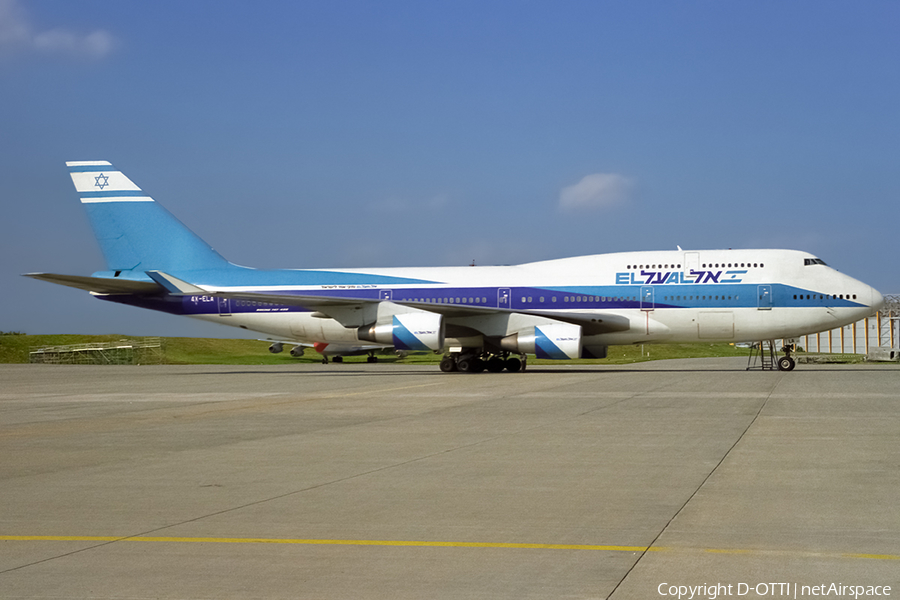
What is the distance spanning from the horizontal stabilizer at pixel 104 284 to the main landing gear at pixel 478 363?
11363 mm

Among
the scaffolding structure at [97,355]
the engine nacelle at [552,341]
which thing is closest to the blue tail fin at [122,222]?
the engine nacelle at [552,341]

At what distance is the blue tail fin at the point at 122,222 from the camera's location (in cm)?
3353

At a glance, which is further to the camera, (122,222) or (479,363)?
(122,222)

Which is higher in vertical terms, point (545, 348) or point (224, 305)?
point (224, 305)

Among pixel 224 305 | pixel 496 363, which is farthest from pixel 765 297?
pixel 224 305

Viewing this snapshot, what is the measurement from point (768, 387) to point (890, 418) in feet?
25.3

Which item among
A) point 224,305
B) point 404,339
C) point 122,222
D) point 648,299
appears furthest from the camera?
point 122,222

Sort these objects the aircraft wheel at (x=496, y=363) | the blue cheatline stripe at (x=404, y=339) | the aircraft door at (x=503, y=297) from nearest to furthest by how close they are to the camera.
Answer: the blue cheatline stripe at (x=404, y=339) → the aircraft door at (x=503, y=297) → the aircraft wheel at (x=496, y=363)

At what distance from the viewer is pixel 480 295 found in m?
30.7

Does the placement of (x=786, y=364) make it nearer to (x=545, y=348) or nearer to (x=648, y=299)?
(x=648, y=299)

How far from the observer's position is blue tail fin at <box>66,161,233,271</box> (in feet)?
110

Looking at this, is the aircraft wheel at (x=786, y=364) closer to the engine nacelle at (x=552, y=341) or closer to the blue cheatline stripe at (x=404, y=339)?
the engine nacelle at (x=552, y=341)

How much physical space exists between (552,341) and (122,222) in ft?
57.3

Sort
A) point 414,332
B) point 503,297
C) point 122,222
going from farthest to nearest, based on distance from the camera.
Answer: point 122,222
point 503,297
point 414,332
